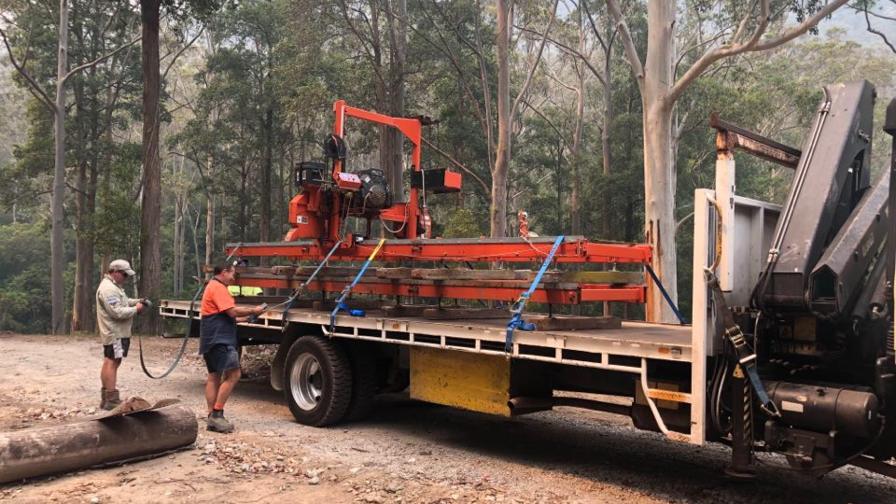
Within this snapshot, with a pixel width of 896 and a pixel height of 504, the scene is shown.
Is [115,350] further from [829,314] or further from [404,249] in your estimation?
[829,314]

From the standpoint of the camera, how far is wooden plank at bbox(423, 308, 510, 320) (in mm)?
7559

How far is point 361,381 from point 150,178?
1368cm

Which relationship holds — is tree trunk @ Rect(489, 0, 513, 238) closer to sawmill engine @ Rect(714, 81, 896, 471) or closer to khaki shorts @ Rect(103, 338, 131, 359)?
khaki shorts @ Rect(103, 338, 131, 359)

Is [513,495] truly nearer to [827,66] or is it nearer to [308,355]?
[308,355]

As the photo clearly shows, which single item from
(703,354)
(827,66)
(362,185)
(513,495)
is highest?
(827,66)

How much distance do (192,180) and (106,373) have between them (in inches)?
1698

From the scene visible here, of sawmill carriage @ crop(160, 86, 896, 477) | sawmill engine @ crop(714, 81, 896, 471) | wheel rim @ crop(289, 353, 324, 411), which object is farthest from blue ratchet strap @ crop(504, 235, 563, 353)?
wheel rim @ crop(289, 353, 324, 411)

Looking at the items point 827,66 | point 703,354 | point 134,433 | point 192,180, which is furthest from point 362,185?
point 192,180

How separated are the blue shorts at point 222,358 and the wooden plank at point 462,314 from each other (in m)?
2.02

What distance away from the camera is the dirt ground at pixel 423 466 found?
532 centimetres

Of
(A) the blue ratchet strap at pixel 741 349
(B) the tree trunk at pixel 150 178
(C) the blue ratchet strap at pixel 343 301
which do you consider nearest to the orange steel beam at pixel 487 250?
(C) the blue ratchet strap at pixel 343 301

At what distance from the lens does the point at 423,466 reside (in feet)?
20.0

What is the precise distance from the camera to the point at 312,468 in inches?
235

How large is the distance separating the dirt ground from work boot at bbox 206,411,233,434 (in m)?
0.10
